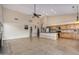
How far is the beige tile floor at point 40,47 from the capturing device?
272 centimetres

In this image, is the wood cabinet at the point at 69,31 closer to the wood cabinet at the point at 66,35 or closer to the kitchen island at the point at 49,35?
the wood cabinet at the point at 66,35

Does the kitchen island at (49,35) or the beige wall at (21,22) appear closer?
the beige wall at (21,22)

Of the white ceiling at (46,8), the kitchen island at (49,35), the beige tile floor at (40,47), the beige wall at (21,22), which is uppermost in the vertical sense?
the white ceiling at (46,8)

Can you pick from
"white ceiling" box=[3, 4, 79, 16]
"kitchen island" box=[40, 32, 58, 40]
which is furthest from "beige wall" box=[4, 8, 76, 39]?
"kitchen island" box=[40, 32, 58, 40]

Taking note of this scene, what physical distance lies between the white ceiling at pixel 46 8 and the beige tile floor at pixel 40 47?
620 millimetres

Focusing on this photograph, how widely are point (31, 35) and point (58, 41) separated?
62cm

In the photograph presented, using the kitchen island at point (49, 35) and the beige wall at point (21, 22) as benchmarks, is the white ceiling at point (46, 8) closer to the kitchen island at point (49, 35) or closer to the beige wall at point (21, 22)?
the beige wall at point (21, 22)

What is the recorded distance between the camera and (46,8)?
2.81 meters

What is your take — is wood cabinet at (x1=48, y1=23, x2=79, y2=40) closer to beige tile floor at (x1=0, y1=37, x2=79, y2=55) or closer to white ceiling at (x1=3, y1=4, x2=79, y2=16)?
beige tile floor at (x1=0, y1=37, x2=79, y2=55)

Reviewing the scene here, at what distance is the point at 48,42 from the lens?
2820 millimetres

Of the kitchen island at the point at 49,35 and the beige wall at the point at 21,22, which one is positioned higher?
the beige wall at the point at 21,22

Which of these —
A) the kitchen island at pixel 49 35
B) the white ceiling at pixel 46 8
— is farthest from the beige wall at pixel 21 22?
the kitchen island at pixel 49 35
